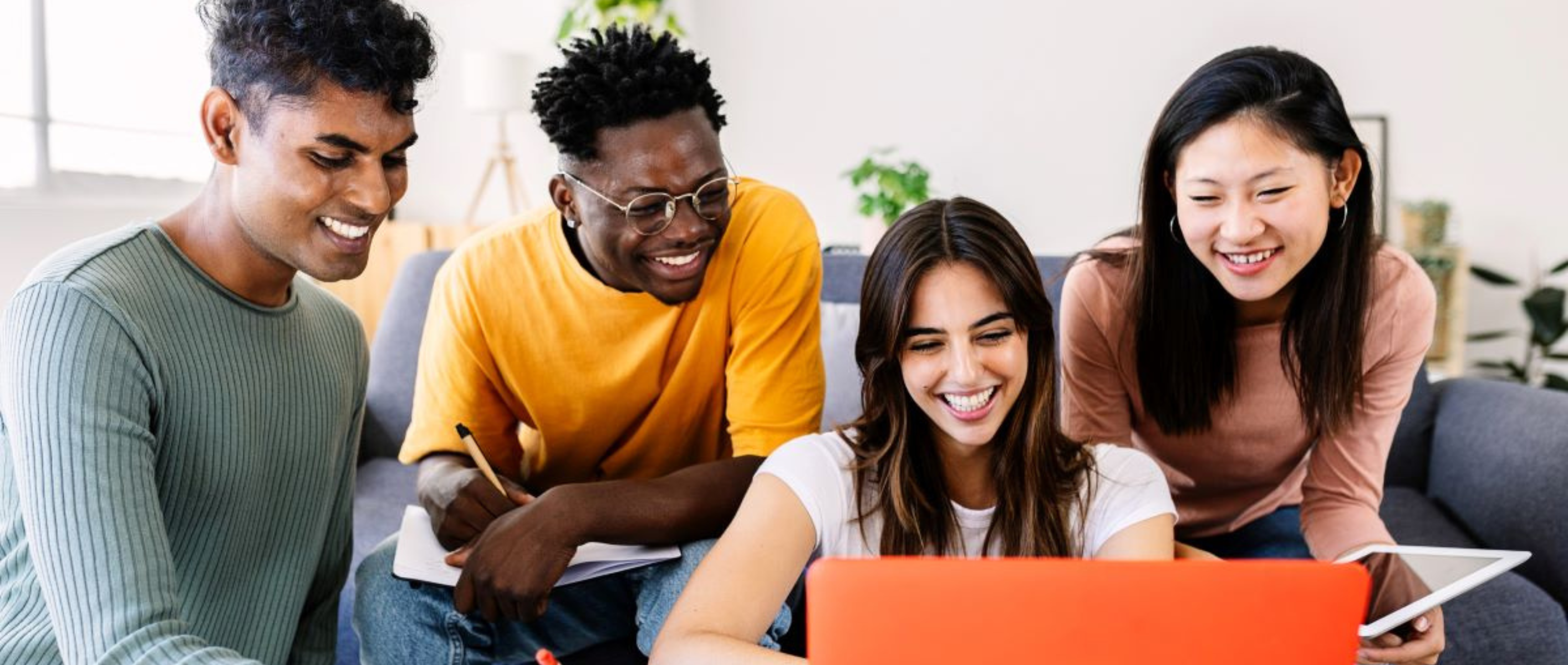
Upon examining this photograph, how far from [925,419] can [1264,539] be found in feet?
2.31

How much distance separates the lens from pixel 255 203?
111 centimetres

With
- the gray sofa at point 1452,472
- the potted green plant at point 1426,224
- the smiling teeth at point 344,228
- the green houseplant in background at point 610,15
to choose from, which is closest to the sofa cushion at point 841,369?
the gray sofa at point 1452,472

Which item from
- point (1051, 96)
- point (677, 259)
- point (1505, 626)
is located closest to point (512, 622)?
point (677, 259)

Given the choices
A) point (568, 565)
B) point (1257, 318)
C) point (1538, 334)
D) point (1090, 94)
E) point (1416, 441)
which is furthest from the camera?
point (1090, 94)

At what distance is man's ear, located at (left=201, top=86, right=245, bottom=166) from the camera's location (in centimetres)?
111

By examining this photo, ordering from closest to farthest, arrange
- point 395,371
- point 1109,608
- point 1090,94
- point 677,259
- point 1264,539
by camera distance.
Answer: point 1109,608 → point 677,259 → point 1264,539 → point 395,371 → point 1090,94

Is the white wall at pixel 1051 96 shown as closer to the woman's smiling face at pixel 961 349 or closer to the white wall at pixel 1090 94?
the white wall at pixel 1090 94

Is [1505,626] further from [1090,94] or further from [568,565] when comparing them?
[1090,94]

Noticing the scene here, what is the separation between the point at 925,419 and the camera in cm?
135

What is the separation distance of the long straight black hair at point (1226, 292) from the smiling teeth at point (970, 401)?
1.19 ft

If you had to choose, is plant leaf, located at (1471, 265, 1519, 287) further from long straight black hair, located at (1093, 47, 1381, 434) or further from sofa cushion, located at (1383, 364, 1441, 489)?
long straight black hair, located at (1093, 47, 1381, 434)

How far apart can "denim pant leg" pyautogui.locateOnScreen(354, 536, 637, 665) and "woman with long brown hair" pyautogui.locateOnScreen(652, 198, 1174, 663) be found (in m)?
0.30

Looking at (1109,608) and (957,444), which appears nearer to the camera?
(1109,608)

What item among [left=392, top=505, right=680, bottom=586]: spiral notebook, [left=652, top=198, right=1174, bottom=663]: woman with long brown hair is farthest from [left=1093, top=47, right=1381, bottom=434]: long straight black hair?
[left=392, top=505, right=680, bottom=586]: spiral notebook
